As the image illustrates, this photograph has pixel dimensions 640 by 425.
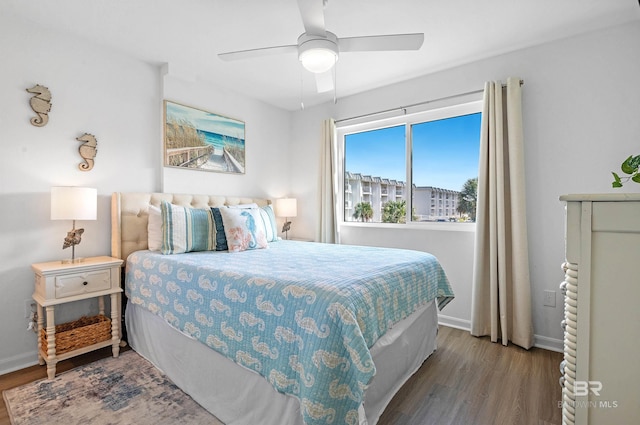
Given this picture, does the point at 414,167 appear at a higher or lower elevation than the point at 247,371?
higher

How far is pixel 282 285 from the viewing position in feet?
4.85

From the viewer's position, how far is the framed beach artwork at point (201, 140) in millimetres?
3072

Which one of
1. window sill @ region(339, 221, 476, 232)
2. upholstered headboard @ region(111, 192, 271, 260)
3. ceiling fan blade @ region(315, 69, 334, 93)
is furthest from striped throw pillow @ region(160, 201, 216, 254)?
window sill @ region(339, 221, 476, 232)

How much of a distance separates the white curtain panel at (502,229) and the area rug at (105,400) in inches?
92.9

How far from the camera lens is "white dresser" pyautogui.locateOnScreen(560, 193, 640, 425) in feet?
3.08

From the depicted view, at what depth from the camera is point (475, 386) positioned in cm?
197

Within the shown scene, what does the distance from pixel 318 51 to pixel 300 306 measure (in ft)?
4.95

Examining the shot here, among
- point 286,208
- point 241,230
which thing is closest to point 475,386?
point 241,230

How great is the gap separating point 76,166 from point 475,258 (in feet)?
11.5

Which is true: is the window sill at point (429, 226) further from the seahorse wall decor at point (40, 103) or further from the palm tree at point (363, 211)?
the seahorse wall decor at point (40, 103)

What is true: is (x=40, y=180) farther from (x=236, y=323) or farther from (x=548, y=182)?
A: (x=548, y=182)

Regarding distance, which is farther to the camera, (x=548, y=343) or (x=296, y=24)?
(x=548, y=343)

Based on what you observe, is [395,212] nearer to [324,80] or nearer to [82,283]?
[324,80]

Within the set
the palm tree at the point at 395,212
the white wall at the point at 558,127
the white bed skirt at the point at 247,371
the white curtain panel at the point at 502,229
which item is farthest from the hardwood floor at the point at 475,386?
the palm tree at the point at 395,212
